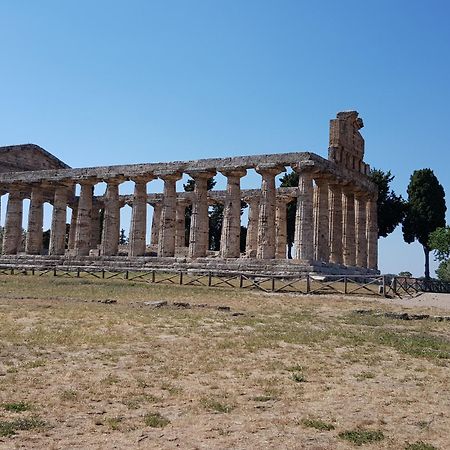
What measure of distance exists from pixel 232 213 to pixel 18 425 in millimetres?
38729

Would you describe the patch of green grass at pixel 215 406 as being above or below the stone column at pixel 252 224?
below

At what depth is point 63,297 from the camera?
2398 centimetres

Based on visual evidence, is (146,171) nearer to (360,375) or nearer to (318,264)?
(318,264)

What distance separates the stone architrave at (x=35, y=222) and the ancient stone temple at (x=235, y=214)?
95mm

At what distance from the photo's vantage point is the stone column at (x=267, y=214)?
43.5m

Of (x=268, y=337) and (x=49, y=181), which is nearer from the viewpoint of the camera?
(x=268, y=337)

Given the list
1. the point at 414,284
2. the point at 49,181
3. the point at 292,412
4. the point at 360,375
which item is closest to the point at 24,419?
the point at 292,412

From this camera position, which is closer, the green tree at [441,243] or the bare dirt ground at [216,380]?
the bare dirt ground at [216,380]

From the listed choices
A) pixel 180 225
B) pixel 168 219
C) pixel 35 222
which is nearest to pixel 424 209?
pixel 180 225

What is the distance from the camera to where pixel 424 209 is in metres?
66.8

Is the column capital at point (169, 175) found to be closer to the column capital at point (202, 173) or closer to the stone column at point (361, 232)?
the column capital at point (202, 173)

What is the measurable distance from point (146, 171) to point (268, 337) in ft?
116

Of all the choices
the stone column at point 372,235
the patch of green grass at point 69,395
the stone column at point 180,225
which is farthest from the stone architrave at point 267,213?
the patch of green grass at point 69,395

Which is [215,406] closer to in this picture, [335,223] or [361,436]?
[361,436]
